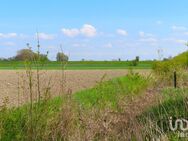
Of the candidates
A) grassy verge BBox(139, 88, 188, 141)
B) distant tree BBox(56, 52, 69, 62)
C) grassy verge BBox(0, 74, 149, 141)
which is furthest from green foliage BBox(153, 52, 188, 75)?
grassy verge BBox(0, 74, 149, 141)

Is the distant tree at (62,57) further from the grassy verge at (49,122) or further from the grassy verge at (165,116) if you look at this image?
the grassy verge at (165,116)

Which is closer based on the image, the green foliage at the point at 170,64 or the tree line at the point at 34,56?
the tree line at the point at 34,56

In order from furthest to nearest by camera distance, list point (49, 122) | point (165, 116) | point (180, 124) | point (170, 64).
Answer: point (170, 64) < point (165, 116) < point (180, 124) < point (49, 122)

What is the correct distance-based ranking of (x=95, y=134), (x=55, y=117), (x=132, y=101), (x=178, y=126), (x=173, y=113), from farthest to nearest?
(x=132, y=101) < (x=173, y=113) < (x=178, y=126) < (x=55, y=117) < (x=95, y=134)

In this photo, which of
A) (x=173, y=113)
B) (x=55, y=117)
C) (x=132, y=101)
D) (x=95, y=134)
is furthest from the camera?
(x=132, y=101)

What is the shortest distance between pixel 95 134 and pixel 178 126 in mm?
1976

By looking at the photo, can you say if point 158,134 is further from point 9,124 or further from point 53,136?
point 9,124

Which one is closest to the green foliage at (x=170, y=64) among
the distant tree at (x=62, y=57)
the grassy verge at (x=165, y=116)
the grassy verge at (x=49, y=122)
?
the grassy verge at (x=165, y=116)

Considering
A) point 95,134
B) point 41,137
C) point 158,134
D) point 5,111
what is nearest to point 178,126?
point 158,134

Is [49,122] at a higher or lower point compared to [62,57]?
lower

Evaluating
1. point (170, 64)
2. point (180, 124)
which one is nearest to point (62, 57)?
point (180, 124)

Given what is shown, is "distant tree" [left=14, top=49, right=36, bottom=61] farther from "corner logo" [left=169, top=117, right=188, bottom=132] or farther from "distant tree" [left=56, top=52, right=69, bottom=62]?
"corner logo" [left=169, top=117, right=188, bottom=132]

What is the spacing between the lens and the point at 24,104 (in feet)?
28.1

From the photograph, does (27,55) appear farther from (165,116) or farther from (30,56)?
(165,116)
